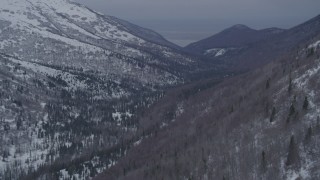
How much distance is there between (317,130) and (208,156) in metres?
52.7

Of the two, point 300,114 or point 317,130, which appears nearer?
point 317,130

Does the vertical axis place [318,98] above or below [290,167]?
above

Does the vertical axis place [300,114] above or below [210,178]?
above

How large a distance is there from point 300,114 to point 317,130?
16.8 meters

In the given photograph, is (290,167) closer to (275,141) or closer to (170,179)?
(275,141)

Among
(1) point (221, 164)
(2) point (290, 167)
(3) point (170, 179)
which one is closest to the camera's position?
(2) point (290, 167)

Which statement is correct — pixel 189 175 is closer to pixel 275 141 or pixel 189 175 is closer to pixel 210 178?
pixel 210 178

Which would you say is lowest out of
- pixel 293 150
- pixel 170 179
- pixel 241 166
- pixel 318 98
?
pixel 170 179

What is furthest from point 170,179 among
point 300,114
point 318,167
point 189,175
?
point 318,167

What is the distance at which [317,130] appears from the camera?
15875 cm

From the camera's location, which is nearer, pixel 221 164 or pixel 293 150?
pixel 293 150

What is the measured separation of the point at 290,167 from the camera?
14938 centimetres

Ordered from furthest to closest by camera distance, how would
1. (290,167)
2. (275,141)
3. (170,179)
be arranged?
(170,179), (275,141), (290,167)

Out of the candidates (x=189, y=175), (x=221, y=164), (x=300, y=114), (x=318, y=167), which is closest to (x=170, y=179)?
(x=189, y=175)
